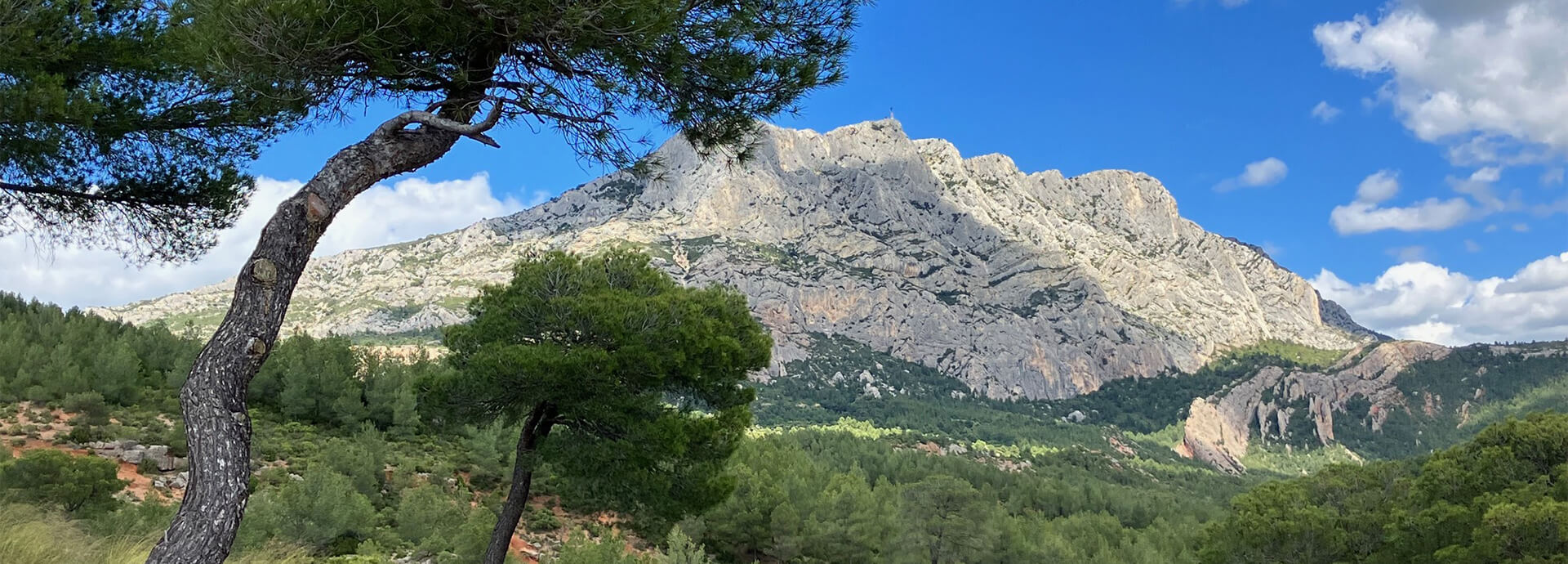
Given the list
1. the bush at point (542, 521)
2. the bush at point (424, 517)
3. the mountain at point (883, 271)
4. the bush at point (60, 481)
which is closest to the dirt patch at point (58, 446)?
the bush at point (60, 481)

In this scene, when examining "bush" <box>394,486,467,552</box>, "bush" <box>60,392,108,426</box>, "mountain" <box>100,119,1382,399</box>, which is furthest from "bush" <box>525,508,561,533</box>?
"mountain" <box>100,119,1382,399</box>

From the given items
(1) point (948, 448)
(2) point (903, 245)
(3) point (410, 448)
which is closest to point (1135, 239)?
(2) point (903, 245)

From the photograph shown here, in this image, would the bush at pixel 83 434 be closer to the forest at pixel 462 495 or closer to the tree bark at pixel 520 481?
the forest at pixel 462 495

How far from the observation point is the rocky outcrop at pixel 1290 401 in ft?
398

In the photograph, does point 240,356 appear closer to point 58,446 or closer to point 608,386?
point 608,386

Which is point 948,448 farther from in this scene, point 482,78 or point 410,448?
point 482,78

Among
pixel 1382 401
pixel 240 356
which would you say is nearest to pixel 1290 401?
pixel 1382 401

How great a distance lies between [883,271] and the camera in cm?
13450

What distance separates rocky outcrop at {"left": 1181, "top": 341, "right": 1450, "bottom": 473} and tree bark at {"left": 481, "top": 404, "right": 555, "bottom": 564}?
414ft

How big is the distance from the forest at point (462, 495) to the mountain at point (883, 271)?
259ft

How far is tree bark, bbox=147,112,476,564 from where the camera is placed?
3289 mm

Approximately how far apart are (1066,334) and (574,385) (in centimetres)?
13890

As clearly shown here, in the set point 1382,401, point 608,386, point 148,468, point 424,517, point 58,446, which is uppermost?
point 1382,401

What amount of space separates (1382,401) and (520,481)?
16226 cm
